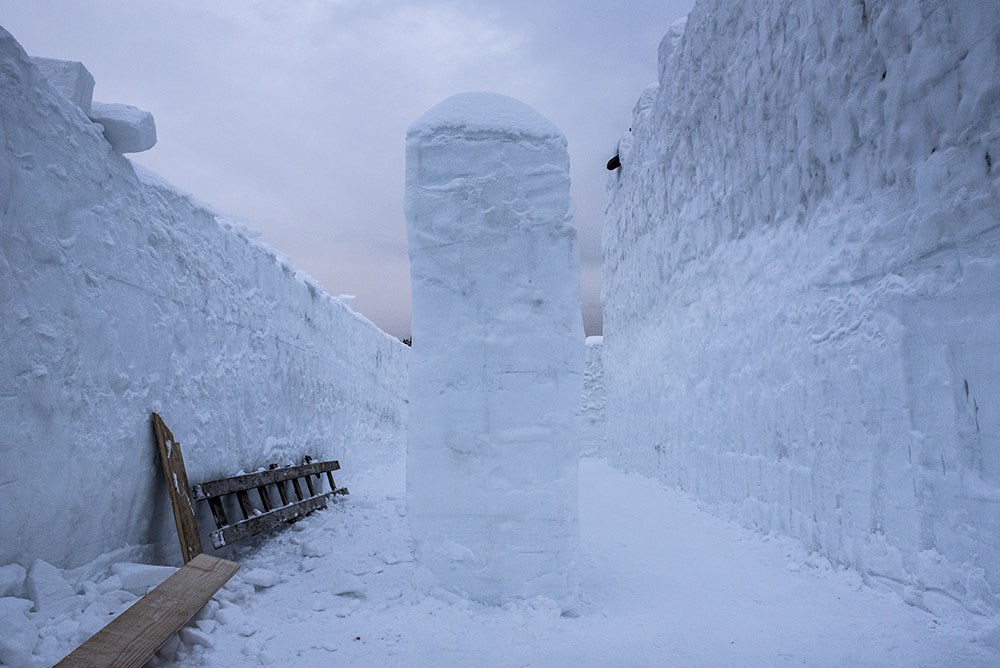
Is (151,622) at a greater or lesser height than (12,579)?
lesser

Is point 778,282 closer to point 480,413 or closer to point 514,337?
point 514,337

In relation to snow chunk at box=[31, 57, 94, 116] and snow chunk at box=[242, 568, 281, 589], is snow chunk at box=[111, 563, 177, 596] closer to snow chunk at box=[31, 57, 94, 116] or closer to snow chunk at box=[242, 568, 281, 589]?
snow chunk at box=[242, 568, 281, 589]

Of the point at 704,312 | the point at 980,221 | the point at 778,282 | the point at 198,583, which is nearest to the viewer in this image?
the point at 980,221

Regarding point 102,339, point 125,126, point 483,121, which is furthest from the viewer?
point 483,121

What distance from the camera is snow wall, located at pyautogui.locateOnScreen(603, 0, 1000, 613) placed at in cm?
285

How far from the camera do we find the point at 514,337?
364 cm

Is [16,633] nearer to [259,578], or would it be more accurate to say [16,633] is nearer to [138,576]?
[138,576]

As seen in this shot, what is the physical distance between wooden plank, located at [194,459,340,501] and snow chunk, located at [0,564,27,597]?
1.55m

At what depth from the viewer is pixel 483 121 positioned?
12.2 ft

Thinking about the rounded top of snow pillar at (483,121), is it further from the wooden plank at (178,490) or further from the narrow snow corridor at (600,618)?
the narrow snow corridor at (600,618)

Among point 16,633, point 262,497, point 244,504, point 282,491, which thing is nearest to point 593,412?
point 282,491

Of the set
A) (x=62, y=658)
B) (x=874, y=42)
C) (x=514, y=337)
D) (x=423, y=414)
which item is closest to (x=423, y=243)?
(x=514, y=337)

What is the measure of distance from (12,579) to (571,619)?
2.54 meters

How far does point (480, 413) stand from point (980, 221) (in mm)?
2572
